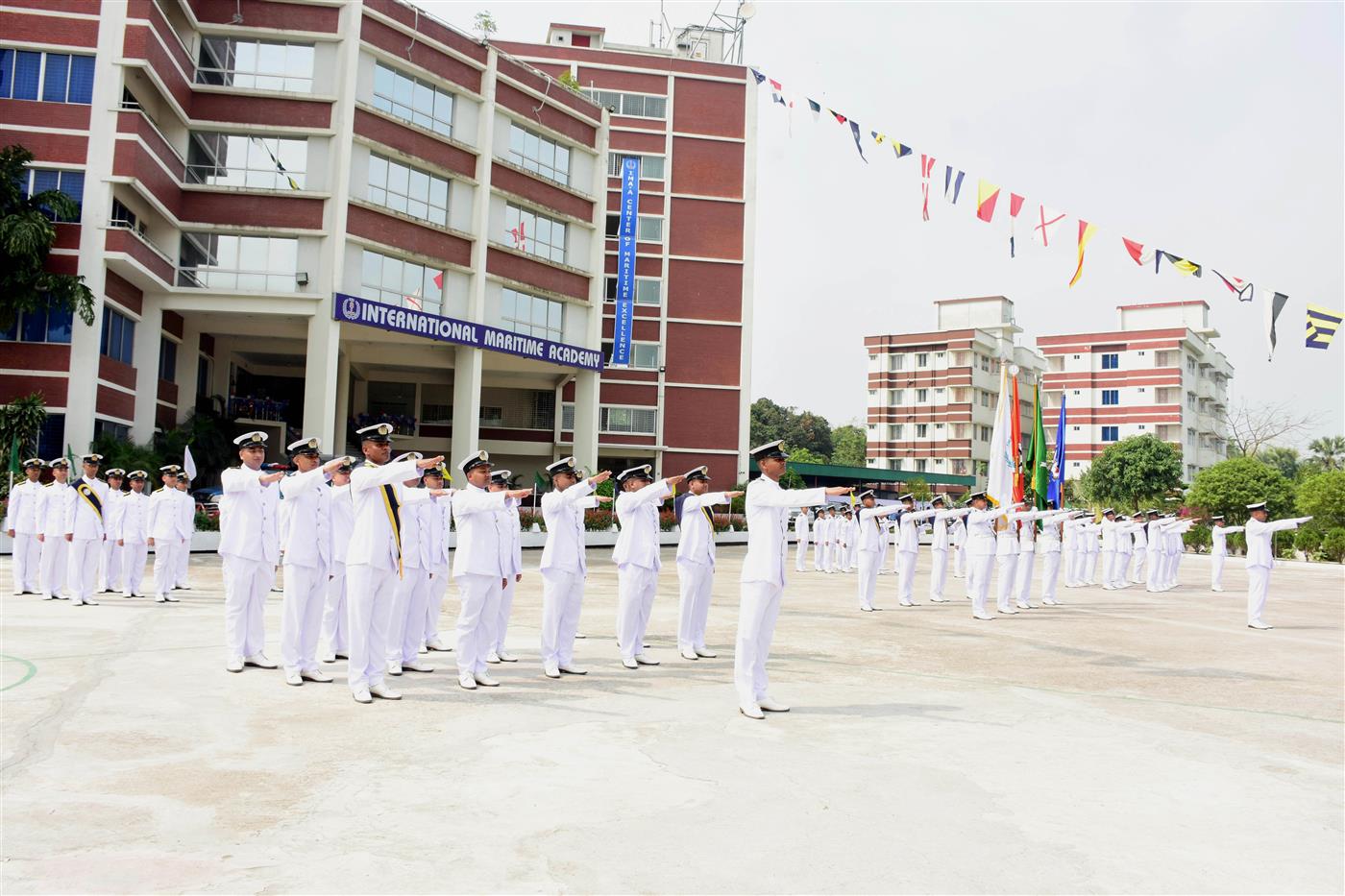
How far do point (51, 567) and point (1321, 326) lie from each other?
19.1m

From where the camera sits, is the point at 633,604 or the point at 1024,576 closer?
the point at 633,604

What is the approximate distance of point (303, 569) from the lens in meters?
8.09

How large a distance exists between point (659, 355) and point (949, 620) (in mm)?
30480

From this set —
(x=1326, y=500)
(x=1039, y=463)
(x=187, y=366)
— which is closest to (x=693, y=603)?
(x=1039, y=463)

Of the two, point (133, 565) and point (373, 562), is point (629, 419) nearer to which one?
point (133, 565)

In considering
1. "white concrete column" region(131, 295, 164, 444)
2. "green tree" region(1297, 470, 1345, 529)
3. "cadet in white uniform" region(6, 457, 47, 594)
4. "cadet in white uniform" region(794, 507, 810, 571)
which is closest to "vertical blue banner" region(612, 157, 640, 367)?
→ "cadet in white uniform" region(794, 507, 810, 571)

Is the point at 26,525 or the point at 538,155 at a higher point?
the point at 538,155

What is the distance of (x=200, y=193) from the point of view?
2841 centimetres

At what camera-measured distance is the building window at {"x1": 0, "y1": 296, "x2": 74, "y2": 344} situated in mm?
23859

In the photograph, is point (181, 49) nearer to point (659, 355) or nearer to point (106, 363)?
point (106, 363)

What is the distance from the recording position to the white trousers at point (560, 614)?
8.60m

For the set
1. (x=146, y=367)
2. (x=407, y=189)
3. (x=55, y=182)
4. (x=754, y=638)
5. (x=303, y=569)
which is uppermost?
(x=407, y=189)

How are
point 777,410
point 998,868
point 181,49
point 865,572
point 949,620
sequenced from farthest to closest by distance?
point 777,410 → point 181,49 → point 865,572 → point 949,620 → point 998,868

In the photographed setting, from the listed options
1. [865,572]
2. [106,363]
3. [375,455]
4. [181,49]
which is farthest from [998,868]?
[181,49]
